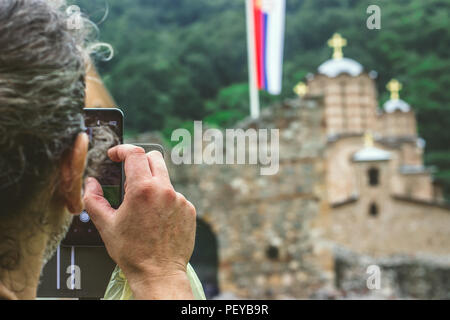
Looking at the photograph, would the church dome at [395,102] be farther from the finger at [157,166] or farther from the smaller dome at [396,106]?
the finger at [157,166]

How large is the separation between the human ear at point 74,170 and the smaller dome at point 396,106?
20800 millimetres

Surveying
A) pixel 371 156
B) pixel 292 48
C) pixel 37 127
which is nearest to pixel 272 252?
pixel 37 127

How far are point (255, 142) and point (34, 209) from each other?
6.92 m

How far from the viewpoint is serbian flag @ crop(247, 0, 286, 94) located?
10211 mm

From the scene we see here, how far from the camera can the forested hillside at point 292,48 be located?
16422mm

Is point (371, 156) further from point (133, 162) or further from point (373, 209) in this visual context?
point (133, 162)

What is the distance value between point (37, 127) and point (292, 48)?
78.3 feet

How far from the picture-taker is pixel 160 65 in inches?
631

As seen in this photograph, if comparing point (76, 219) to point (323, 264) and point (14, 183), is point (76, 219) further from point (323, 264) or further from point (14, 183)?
point (323, 264)

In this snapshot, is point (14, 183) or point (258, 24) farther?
point (258, 24)

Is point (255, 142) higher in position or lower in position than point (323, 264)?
higher

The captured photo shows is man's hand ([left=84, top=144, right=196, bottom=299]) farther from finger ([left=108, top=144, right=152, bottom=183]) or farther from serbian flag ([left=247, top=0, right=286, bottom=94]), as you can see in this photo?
serbian flag ([left=247, top=0, right=286, bottom=94])

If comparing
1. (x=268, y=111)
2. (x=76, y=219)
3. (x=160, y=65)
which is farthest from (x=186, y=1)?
(x=76, y=219)

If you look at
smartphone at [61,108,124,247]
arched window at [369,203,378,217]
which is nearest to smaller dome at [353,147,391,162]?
arched window at [369,203,378,217]
